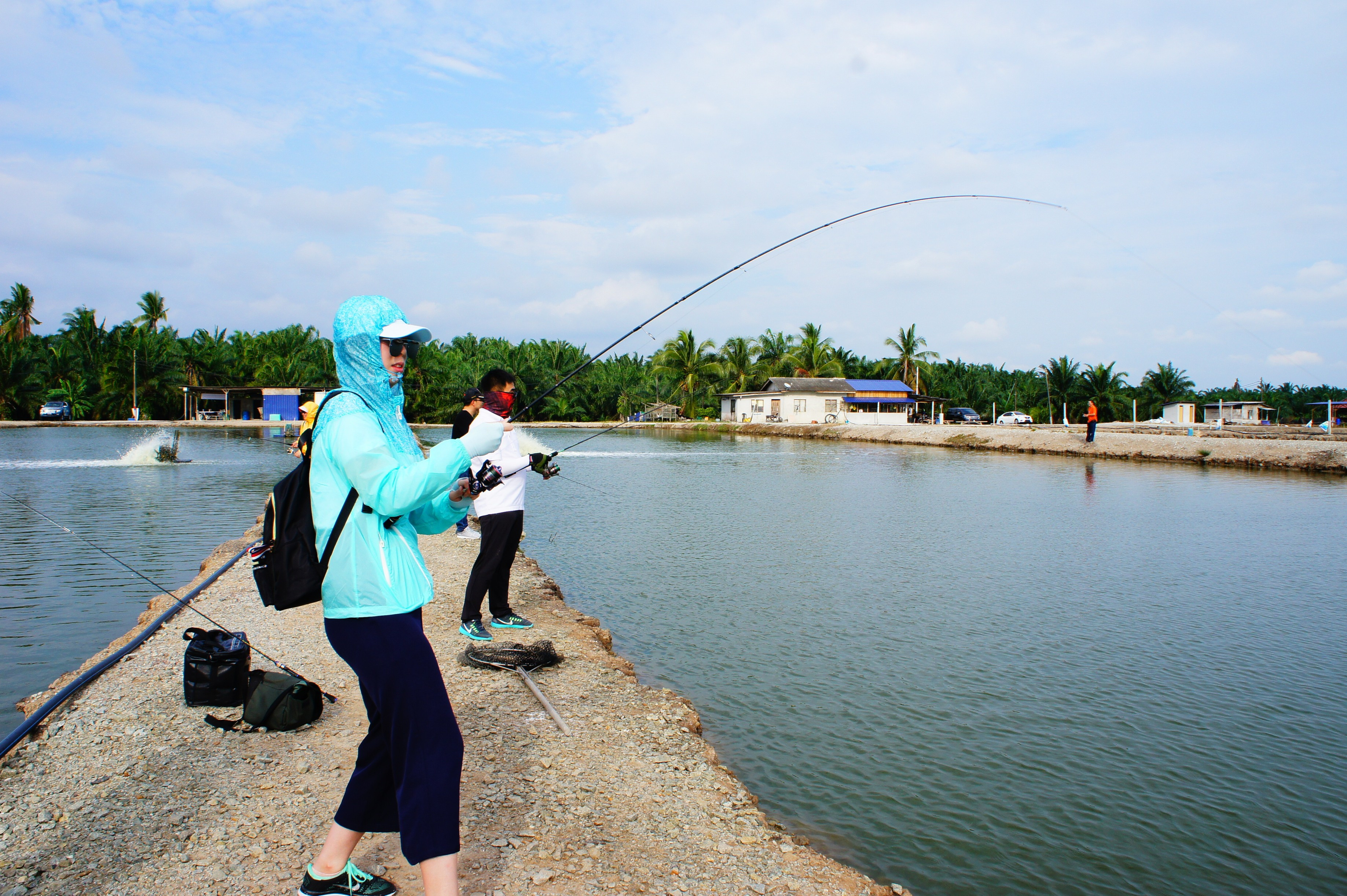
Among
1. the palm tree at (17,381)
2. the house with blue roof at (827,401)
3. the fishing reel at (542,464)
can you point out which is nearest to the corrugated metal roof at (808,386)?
the house with blue roof at (827,401)

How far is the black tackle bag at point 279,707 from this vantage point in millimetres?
4117

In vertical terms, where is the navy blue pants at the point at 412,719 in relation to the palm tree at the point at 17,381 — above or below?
below

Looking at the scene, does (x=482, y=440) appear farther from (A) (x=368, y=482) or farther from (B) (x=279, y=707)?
(B) (x=279, y=707)

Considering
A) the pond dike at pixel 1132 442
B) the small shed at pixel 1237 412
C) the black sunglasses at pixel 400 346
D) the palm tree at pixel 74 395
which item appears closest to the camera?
the black sunglasses at pixel 400 346

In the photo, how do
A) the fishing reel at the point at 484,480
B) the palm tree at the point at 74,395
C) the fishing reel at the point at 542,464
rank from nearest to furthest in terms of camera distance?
the fishing reel at the point at 484,480 → the fishing reel at the point at 542,464 → the palm tree at the point at 74,395

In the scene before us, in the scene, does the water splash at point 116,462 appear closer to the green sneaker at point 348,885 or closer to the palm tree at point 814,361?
the green sneaker at point 348,885

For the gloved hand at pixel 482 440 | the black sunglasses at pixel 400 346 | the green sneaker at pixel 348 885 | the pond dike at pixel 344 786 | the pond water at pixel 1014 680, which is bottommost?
the pond water at pixel 1014 680

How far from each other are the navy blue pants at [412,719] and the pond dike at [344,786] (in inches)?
27.5

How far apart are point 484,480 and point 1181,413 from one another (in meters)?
61.2

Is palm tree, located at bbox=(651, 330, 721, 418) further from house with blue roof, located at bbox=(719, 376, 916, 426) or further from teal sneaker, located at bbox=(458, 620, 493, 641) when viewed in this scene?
teal sneaker, located at bbox=(458, 620, 493, 641)

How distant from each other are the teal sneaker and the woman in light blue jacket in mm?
3434

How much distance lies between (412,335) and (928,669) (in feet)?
17.7

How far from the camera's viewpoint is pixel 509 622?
625 centimetres

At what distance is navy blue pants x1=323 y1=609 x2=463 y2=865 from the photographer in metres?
2.27
